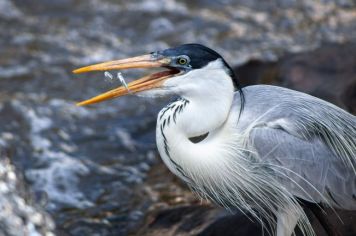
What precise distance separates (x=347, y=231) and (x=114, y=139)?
2572 mm

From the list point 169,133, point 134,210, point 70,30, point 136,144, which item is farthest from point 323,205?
point 70,30

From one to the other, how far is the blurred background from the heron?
1.48 feet

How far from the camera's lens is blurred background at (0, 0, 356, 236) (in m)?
4.96

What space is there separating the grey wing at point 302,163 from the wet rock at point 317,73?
1.43m

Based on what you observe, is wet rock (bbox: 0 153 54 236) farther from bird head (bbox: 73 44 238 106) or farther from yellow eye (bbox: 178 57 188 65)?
yellow eye (bbox: 178 57 188 65)

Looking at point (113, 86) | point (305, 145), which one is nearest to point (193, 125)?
point (305, 145)

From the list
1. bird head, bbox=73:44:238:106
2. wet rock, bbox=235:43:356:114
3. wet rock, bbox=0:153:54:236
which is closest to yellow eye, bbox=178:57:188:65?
bird head, bbox=73:44:238:106

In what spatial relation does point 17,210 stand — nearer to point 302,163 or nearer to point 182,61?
point 182,61

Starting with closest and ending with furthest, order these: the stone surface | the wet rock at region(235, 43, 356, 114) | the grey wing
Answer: the grey wing → the stone surface → the wet rock at region(235, 43, 356, 114)

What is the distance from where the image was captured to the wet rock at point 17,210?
3.84 meters

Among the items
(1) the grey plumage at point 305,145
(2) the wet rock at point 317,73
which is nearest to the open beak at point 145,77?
(1) the grey plumage at point 305,145

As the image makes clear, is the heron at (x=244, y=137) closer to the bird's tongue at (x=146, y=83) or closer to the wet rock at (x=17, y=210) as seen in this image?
the bird's tongue at (x=146, y=83)

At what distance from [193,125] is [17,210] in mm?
1035

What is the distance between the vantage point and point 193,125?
12.9ft
